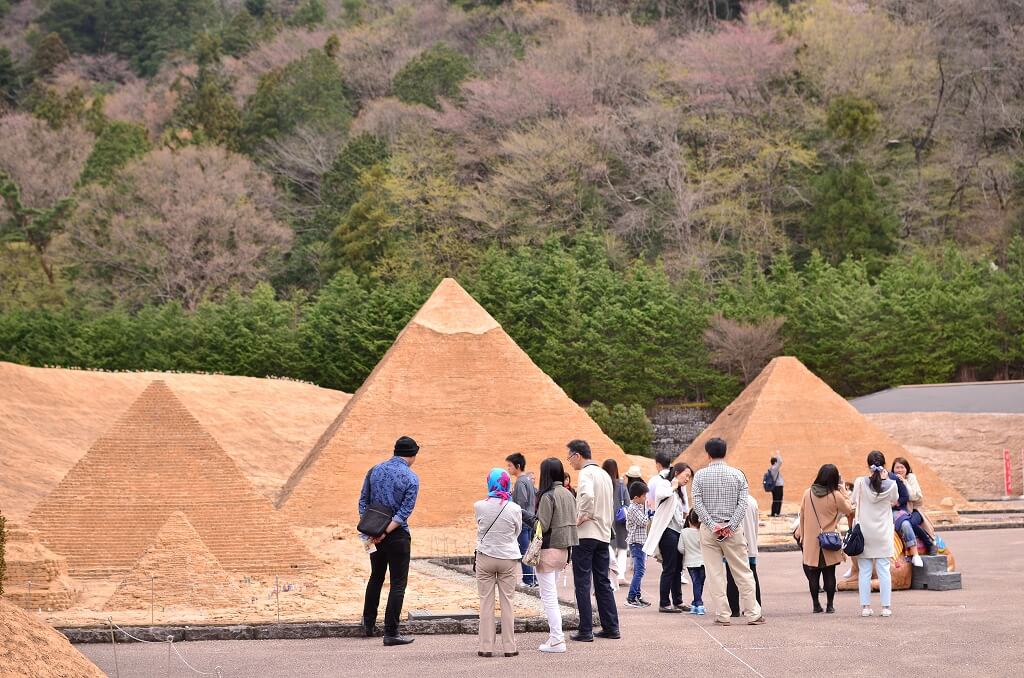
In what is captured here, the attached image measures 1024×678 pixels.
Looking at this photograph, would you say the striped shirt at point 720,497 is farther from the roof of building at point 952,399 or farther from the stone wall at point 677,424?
the stone wall at point 677,424

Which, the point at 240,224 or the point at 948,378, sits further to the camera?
the point at 240,224

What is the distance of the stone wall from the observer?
136 ft

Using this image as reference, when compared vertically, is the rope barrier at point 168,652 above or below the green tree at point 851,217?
below

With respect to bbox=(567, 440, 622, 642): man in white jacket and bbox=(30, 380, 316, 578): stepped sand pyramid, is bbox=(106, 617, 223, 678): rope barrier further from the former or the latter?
bbox=(30, 380, 316, 578): stepped sand pyramid

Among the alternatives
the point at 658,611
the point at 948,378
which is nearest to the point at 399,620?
the point at 658,611

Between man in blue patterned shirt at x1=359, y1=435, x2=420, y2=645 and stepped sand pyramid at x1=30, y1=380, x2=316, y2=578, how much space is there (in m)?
4.85

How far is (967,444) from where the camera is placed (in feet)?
111

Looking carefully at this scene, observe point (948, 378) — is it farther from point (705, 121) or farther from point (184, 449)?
point (184, 449)

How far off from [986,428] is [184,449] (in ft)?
81.8

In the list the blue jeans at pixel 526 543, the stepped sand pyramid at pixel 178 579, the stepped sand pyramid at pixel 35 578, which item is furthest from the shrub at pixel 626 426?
the stepped sand pyramid at pixel 178 579

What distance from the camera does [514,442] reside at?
73.2ft

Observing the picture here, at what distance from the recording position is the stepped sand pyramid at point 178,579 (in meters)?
11.5

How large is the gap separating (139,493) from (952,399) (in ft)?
90.9

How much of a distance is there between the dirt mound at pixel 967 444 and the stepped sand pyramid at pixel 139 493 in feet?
71.4
